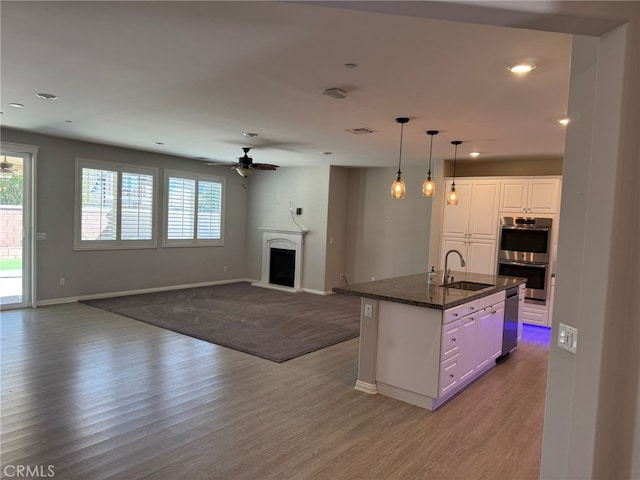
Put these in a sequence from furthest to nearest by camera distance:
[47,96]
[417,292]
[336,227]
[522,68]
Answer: [336,227], [47,96], [417,292], [522,68]

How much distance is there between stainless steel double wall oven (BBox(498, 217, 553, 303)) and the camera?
6.29 metres

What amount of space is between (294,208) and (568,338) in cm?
749

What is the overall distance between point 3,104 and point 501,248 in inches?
268

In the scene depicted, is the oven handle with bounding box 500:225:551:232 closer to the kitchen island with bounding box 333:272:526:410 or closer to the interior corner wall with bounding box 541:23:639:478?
the kitchen island with bounding box 333:272:526:410

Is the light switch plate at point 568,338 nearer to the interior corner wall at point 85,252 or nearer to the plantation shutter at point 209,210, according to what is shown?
the interior corner wall at point 85,252

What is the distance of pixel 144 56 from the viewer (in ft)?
9.53

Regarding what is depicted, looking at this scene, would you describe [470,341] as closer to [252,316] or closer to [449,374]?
[449,374]

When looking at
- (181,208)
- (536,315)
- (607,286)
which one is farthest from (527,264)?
(181,208)

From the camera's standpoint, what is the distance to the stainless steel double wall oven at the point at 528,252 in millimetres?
6289

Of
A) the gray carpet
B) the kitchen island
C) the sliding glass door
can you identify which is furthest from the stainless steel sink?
the sliding glass door

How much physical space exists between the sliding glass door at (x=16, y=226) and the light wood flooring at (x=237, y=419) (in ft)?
6.16

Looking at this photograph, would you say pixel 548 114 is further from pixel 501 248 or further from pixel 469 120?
pixel 501 248

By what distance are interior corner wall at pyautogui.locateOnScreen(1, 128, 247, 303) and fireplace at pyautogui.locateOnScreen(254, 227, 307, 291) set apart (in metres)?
1.10

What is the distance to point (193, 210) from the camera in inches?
345
